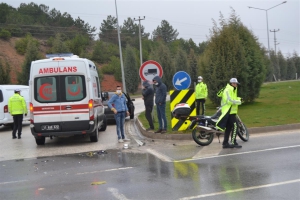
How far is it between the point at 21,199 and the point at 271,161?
5.03 metres

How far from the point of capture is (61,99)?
13125 millimetres

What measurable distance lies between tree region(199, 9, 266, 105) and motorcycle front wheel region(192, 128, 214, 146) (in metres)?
10.2

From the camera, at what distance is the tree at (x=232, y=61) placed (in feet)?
71.5

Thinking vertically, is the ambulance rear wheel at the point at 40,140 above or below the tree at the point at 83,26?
below

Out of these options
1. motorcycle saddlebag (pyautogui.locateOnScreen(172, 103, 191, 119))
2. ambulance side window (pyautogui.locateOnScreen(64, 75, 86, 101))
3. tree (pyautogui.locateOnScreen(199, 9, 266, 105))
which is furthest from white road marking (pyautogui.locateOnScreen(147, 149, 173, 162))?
tree (pyautogui.locateOnScreen(199, 9, 266, 105))

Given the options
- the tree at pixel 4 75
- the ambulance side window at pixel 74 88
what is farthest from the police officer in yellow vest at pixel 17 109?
the tree at pixel 4 75

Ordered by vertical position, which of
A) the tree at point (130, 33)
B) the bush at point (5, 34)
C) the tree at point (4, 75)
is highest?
the tree at point (130, 33)

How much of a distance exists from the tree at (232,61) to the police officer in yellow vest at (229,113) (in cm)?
1046

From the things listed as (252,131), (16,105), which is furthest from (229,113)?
(16,105)

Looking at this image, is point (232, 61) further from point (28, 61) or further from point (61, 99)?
point (28, 61)

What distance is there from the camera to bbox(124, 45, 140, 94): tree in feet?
203

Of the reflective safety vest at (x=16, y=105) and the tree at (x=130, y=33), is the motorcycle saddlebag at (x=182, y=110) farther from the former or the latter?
the tree at (x=130, y=33)

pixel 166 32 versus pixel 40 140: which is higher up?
pixel 166 32

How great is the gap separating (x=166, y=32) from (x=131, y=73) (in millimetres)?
51855
